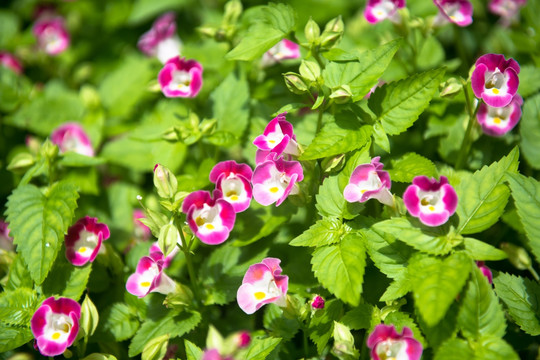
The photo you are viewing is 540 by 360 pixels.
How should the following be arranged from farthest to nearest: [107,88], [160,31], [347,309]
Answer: [107,88] < [160,31] < [347,309]

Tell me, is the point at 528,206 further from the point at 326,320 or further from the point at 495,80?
the point at 326,320

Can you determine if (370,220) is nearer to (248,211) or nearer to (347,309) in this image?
(347,309)

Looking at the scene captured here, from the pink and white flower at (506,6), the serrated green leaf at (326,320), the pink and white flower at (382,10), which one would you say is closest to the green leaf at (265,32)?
the pink and white flower at (382,10)

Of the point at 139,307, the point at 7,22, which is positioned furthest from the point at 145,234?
the point at 7,22

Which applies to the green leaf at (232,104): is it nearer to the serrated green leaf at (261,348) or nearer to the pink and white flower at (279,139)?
the pink and white flower at (279,139)

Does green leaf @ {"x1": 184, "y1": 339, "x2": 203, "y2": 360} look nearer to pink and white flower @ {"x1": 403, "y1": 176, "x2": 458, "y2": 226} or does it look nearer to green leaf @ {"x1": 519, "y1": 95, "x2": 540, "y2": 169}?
pink and white flower @ {"x1": 403, "y1": 176, "x2": 458, "y2": 226}

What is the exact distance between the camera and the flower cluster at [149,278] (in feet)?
6.09

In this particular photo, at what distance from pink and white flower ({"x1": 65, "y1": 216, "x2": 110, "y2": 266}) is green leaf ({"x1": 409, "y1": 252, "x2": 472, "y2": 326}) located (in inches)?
49.0

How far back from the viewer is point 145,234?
2.52 metres

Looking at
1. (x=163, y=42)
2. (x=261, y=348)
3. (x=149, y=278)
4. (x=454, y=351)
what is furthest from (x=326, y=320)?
(x=163, y=42)

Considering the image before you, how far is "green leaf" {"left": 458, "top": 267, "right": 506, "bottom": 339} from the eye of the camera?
1.57m

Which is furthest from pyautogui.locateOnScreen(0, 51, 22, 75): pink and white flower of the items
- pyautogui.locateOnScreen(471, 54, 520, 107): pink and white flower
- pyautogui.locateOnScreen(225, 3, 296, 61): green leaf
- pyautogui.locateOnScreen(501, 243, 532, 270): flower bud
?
pyautogui.locateOnScreen(501, 243, 532, 270): flower bud

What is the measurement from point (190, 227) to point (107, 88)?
1.83m

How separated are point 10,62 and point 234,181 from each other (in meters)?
2.28
